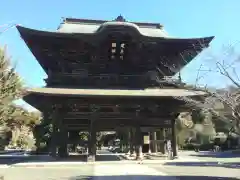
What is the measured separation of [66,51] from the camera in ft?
80.3

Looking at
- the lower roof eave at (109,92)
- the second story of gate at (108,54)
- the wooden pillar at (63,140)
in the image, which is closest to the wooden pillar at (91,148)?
the wooden pillar at (63,140)

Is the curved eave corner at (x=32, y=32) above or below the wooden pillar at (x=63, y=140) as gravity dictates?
above

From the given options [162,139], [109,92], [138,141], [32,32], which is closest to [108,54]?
[109,92]

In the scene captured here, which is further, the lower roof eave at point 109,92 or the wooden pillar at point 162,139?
the wooden pillar at point 162,139

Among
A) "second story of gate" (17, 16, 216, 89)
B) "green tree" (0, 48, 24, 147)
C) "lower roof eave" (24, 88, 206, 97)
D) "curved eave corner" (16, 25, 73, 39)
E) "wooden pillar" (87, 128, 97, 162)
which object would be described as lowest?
"wooden pillar" (87, 128, 97, 162)

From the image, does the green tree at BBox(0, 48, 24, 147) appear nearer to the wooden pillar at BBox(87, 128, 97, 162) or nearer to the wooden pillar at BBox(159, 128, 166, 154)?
the wooden pillar at BBox(87, 128, 97, 162)

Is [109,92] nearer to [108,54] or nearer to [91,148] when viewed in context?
[108,54]

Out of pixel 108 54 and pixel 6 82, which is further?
pixel 108 54

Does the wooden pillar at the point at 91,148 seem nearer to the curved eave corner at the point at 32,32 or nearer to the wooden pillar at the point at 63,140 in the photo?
the wooden pillar at the point at 63,140

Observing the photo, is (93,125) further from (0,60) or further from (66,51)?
(0,60)

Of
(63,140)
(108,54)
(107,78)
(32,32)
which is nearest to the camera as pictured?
(32,32)

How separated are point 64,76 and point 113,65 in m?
4.03

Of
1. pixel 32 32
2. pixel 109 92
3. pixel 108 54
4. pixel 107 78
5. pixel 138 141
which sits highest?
pixel 32 32

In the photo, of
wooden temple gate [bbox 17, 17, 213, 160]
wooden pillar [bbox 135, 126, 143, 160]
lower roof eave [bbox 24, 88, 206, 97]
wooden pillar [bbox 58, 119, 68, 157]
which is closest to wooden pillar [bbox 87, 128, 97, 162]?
wooden temple gate [bbox 17, 17, 213, 160]
